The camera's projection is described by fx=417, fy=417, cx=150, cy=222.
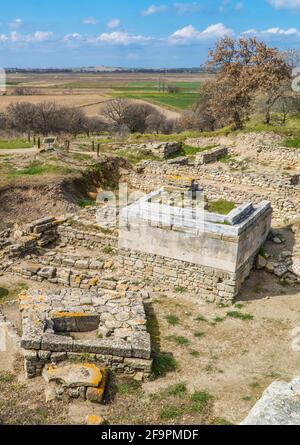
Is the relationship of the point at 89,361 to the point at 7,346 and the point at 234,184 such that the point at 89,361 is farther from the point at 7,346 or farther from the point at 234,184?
the point at 234,184

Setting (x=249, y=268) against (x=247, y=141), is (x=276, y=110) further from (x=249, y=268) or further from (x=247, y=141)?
(x=249, y=268)

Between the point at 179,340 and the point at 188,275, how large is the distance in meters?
2.02

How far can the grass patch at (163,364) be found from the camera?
7.22 meters

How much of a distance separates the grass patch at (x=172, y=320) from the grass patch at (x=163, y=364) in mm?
1101

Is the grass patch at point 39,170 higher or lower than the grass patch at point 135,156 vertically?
lower

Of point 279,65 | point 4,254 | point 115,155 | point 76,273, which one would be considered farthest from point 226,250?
point 279,65

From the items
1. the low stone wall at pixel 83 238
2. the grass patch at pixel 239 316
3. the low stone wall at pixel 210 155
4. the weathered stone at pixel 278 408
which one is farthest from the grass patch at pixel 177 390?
the low stone wall at pixel 210 155

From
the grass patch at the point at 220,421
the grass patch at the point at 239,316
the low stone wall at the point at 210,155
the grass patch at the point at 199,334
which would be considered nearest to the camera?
the grass patch at the point at 220,421

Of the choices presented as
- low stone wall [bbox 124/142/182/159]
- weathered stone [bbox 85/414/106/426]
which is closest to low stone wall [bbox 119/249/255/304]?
weathered stone [bbox 85/414/106/426]

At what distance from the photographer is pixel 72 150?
20.3m

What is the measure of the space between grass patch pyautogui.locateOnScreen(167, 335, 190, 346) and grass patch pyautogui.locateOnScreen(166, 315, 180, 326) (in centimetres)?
48

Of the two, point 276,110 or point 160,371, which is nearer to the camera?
point 160,371

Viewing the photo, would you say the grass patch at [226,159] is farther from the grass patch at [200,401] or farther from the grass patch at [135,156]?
the grass patch at [200,401]

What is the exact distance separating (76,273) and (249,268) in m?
4.38
